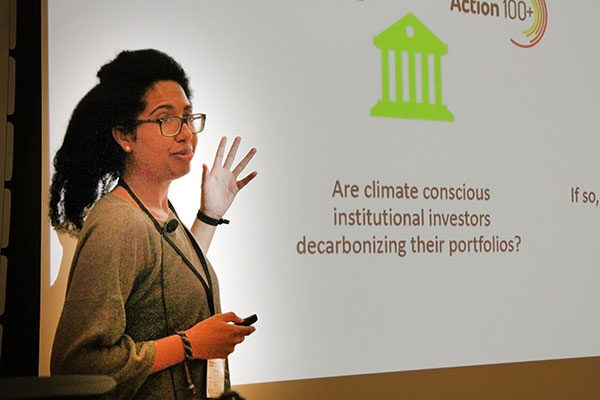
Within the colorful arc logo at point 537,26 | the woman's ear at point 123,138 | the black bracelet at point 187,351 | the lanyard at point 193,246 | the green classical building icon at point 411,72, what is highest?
the colorful arc logo at point 537,26

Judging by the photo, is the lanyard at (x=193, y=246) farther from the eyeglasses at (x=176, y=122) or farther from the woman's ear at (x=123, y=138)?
the eyeglasses at (x=176, y=122)

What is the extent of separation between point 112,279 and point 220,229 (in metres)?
0.43

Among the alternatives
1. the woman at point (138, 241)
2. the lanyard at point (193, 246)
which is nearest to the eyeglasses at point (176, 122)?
the woman at point (138, 241)

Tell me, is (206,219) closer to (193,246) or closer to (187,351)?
(193,246)

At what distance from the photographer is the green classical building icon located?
10.2 ft

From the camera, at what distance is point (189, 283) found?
2.64 metres


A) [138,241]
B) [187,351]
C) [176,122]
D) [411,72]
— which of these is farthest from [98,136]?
[411,72]

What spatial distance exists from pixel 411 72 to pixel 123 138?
1188 mm

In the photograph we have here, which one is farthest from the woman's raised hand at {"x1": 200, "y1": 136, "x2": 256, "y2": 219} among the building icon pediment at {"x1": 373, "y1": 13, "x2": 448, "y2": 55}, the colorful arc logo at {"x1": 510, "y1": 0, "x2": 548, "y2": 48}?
the colorful arc logo at {"x1": 510, "y1": 0, "x2": 548, "y2": 48}

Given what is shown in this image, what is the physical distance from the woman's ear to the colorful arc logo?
1662 mm

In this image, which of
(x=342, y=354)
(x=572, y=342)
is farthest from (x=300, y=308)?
(x=572, y=342)

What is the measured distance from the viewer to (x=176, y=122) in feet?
8.86

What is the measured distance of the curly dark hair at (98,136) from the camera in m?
2.57

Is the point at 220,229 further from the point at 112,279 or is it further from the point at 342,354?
the point at 342,354
